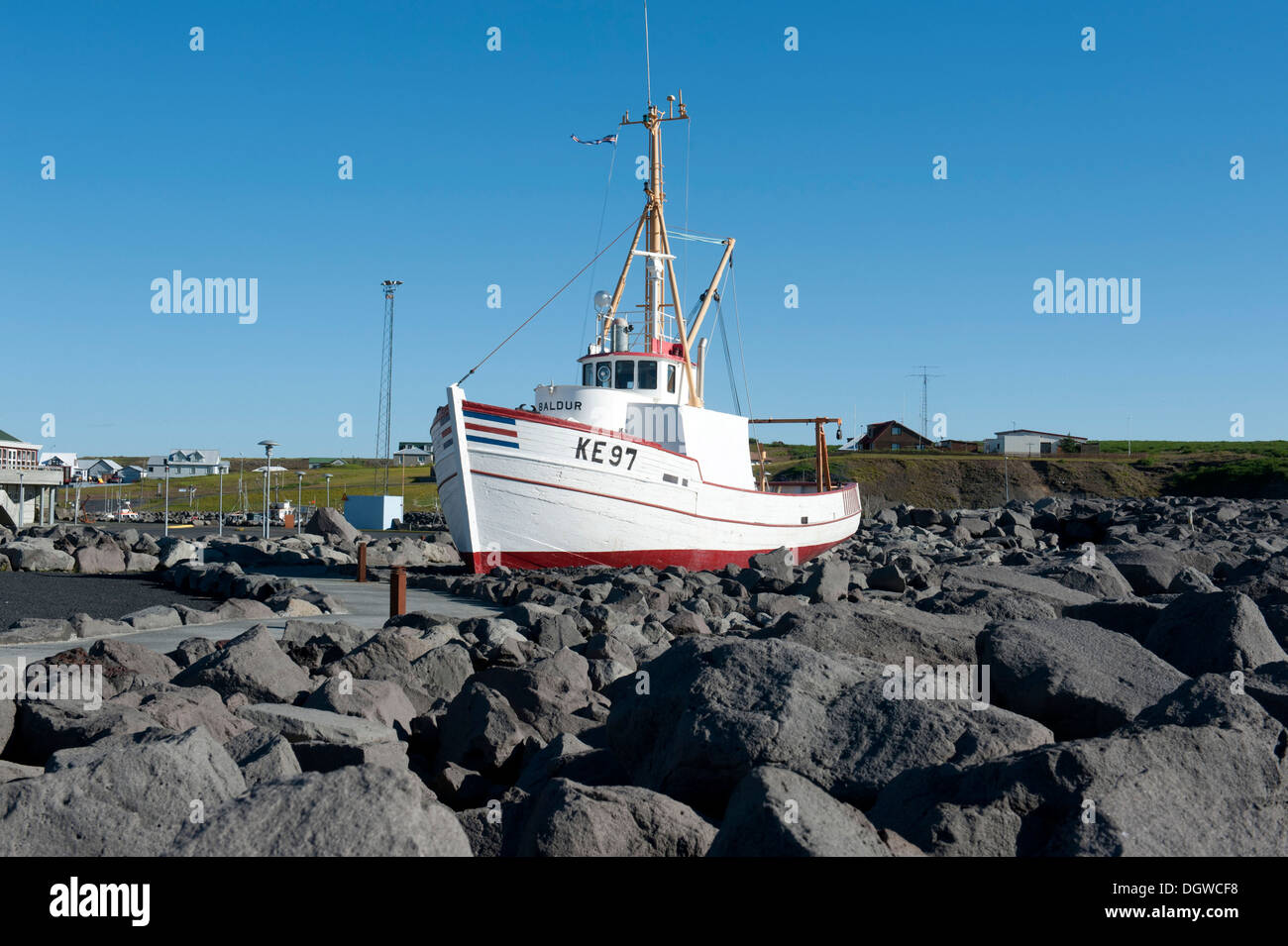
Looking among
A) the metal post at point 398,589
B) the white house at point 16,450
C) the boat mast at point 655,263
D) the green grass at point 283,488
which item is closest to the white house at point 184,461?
the green grass at point 283,488

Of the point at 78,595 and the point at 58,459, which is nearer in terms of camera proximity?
the point at 78,595

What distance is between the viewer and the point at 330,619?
52.8 ft

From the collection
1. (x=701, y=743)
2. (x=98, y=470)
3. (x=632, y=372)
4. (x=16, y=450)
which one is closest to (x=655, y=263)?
(x=632, y=372)

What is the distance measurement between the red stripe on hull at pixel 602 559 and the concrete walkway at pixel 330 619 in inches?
84.7

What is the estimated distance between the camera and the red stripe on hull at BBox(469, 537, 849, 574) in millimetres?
24344

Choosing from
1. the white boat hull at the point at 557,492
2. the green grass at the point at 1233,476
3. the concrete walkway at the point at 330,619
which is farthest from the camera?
the green grass at the point at 1233,476

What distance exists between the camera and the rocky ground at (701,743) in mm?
4012

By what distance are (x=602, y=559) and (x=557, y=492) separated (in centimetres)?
217

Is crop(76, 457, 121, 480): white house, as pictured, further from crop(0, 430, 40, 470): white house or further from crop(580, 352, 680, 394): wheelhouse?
crop(580, 352, 680, 394): wheelhouse

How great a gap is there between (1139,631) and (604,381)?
20202 millimetres

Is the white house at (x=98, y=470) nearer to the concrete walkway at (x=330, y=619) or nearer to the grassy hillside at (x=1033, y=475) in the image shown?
the grassy hillside at (x=1033, y=475)

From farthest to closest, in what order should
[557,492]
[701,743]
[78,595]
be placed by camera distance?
1. [557,492]
2. [78,595]
3. [701,743]

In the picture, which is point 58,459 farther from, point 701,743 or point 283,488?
point 701,743
